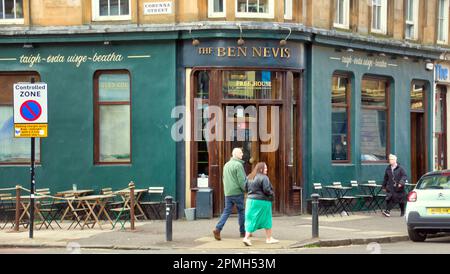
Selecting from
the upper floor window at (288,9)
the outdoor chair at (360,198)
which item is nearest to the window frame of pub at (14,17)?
the upper floor window at (288,9)

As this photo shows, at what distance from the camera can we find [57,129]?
77.3ft

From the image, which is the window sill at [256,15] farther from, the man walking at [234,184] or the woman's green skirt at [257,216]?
the woman's green skirt at [257,216]

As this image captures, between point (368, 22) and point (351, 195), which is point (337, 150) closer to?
point (351, 195)

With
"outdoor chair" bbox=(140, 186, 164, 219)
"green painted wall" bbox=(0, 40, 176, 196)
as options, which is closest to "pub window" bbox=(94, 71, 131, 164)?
"green painted wall" bbox=(0, 40, 176, 196)

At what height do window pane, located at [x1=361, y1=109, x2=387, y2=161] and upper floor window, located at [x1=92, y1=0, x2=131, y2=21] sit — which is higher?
upper floor window, located at [x1=92, y1=0, x2=131, y2=21]

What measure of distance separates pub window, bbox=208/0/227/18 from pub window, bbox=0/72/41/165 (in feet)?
17.6

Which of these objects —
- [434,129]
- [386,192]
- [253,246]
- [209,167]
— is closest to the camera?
[253,246]

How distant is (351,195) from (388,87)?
396 cm

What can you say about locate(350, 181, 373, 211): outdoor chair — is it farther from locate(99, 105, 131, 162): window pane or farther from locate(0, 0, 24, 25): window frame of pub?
locate(0, 0, 24, 25): window frame of pub

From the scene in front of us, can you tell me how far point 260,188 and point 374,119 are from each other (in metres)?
9.61

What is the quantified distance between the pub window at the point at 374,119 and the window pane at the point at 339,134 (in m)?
0.77

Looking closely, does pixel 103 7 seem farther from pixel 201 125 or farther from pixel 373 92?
pixel 373 92

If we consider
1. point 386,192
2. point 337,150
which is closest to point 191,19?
point 337,150

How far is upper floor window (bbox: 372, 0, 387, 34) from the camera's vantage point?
86.2 ft
